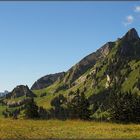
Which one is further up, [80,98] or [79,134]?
[80,98]

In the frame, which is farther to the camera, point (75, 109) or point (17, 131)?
point (75, 109)

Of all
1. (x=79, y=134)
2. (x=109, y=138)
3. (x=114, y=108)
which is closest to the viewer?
(x=109, y=138)

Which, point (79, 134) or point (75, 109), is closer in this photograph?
point (79, 134)

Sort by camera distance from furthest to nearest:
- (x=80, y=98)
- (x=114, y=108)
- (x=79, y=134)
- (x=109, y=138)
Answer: (x=80, y=98) < (x=114, y=108) < (x=79, y=134) < (x=109, y=138)

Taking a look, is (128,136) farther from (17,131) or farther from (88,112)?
(88,112)

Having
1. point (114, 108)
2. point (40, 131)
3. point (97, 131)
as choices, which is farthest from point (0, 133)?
point (114, 108)

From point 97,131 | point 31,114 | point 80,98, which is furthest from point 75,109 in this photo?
point 97,131

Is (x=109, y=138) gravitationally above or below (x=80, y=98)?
below

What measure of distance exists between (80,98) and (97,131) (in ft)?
197

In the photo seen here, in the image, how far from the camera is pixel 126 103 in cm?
8725

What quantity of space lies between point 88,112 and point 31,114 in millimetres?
14722

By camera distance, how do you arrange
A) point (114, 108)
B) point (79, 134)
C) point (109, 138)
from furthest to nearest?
point (114, 108)
point (79, 134)
point (109, 138)

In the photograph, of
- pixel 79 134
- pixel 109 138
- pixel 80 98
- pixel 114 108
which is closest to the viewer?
pixel 109 138

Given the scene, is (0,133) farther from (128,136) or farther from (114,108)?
(114,108)
